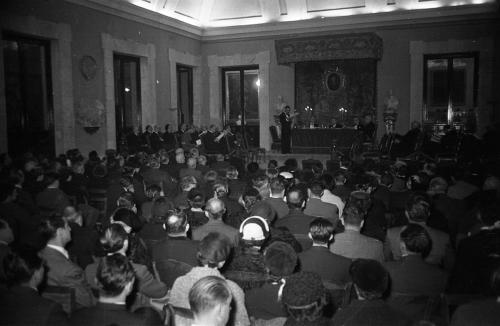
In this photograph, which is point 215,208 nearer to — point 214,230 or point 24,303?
point 214,230

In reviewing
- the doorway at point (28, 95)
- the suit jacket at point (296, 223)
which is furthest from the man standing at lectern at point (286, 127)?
the suit jacket at point (296, 223)

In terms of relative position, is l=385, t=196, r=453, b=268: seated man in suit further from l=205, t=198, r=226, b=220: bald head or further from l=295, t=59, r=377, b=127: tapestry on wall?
l=295, t=59, r=377, b=127: tapestry on wall

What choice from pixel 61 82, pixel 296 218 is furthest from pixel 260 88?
pixel 296 218

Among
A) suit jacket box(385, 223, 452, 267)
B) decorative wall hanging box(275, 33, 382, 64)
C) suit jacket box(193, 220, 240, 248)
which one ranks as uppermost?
decorative wall hanging box(275, 33, 382, 64)

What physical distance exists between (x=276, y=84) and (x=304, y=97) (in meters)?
1.08

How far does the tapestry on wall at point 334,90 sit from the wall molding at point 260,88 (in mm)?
1071

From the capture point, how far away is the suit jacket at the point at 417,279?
3006 millimetres

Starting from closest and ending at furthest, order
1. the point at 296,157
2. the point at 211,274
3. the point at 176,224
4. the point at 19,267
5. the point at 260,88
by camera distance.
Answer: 1. the point at 19,267
2. the point at 211,274
3. the point at 176,224
4. the point at 296,157
5. the point at 260,88

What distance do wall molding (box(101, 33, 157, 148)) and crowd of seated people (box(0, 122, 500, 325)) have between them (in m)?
6.24

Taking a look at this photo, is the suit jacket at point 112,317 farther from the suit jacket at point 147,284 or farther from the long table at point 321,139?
the long table at point 321,139

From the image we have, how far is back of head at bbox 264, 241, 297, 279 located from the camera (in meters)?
2.76

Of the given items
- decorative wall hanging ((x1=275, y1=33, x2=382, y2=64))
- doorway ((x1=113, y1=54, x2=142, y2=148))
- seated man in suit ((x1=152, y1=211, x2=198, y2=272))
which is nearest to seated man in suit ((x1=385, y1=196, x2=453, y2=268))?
seated man in suit ((x1=152, y1=211, x2=198, y2=272))

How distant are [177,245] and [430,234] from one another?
211cm

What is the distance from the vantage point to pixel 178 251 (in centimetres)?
356
